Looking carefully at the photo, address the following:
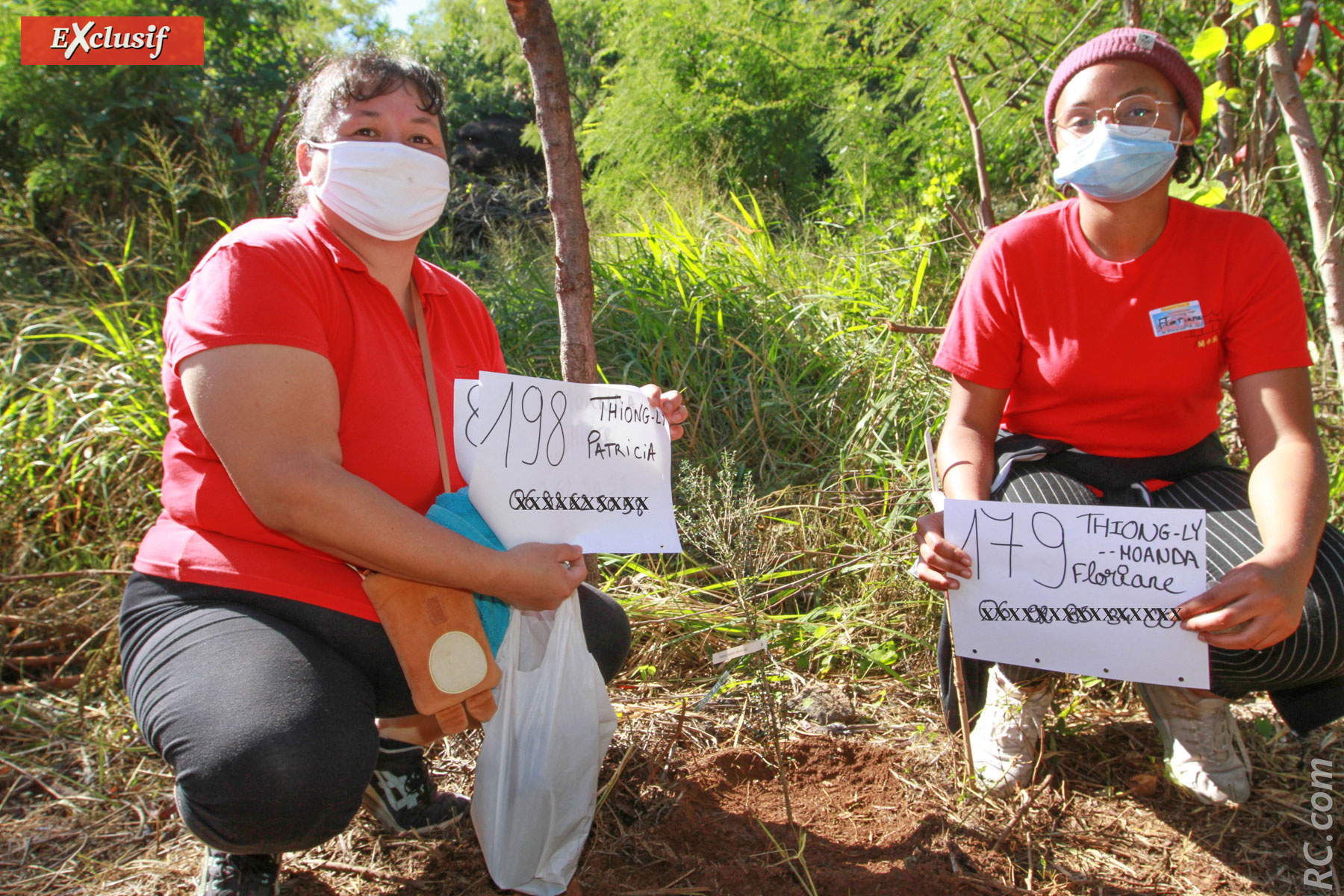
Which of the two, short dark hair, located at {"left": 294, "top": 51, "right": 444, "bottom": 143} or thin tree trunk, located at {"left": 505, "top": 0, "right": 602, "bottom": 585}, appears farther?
thin tree trunk, located at {"left": 505, "top": 0, "right": 602, "bottom": 585}

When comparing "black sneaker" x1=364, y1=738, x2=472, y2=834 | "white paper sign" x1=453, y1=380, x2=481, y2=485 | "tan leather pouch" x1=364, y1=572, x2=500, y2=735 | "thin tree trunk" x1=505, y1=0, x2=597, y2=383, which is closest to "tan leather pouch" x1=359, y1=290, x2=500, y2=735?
"tan leather pouch" x1=364, y1=572, x2=500, y2=735

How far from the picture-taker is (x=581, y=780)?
1.74 m

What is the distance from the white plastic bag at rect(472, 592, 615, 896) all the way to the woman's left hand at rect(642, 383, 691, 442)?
0.47 meters

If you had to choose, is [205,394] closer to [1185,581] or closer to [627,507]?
[627,507]

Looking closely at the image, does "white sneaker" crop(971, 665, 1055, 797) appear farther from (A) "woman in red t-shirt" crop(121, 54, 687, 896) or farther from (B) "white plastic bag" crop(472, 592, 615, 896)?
(A) "woman in red t-shirt" crop(121, 54, 687, 896)

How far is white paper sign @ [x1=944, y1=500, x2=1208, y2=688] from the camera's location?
5.51ft

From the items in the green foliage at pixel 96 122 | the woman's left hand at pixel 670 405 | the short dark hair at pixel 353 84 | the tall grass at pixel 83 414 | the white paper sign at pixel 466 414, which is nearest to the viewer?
the white paper sign at pixel 466 414

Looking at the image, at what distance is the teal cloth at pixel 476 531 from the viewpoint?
1.70 meters

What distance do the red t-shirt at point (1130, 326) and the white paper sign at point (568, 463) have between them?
2.61 ft

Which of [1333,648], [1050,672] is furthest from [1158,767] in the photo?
[1333,648]

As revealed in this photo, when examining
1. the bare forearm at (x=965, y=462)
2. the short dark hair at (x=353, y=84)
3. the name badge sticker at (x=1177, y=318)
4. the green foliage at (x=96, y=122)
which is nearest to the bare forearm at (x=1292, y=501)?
the name badge sticker at (x=1177, y=318)

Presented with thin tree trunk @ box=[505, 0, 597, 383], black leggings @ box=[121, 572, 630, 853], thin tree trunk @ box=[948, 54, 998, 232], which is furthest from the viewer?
thin tree trunk @ box=[948, 54, 998, 232]

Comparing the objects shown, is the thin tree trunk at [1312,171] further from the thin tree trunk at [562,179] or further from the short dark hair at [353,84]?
the short dark hair at [353,84]

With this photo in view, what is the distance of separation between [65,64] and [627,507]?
4.94m
